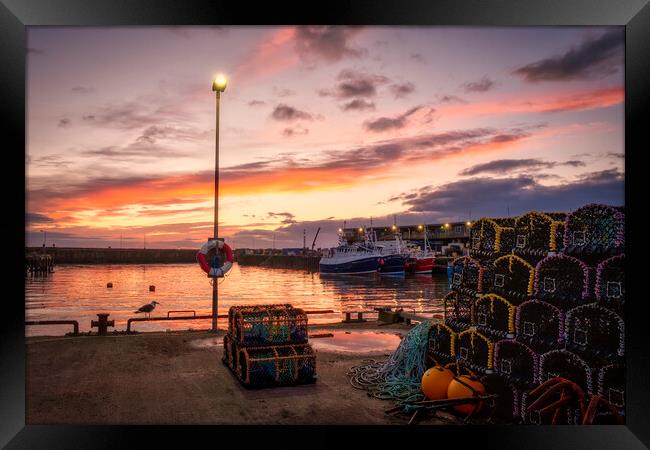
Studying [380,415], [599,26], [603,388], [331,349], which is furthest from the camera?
[331,349]

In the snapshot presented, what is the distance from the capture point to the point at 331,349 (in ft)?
40.9

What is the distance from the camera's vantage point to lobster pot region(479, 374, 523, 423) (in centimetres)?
741

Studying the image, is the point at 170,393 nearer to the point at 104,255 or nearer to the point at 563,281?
the point at 563,281

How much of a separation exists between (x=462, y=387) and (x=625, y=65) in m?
5.18

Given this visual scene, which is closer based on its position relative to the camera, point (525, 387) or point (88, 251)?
point (525, 387)

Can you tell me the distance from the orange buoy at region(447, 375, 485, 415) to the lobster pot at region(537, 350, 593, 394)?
34.7 inches

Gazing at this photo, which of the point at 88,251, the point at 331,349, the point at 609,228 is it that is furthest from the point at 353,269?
the point at 88,251

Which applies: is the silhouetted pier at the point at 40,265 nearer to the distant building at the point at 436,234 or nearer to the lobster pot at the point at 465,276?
the distant building at the point at 436,234

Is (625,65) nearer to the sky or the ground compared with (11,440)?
nearer to the sky

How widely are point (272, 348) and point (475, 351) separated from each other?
11.8 feet

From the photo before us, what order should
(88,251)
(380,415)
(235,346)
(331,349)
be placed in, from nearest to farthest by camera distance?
(380,415)
(235,346)
(331,349)
(88,251)

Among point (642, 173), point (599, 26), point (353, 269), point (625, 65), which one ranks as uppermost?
point (599, 26)

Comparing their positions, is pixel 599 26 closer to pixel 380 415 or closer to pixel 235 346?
pixel 380 415

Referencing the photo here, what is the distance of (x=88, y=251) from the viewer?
176750 mm
